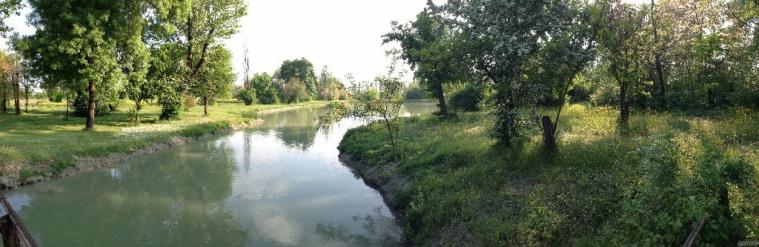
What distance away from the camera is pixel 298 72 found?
149 meters

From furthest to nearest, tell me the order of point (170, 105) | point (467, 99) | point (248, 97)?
point (248, 97) < point (467, 99) < point (170, 105)

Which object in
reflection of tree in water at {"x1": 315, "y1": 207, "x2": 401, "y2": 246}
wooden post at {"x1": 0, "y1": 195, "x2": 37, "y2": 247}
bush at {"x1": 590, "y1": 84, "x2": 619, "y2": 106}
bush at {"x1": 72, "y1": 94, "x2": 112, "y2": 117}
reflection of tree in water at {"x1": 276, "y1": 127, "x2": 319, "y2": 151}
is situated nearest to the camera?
wooden post at {"x1": 0, "y1": 195, "x2": 37, "y2": 247}

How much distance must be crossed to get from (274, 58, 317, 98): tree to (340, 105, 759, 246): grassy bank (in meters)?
128

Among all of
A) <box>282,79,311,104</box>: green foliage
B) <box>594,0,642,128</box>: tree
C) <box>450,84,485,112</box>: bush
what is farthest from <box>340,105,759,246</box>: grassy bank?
<box>282,79,311,104</box>: green foliage

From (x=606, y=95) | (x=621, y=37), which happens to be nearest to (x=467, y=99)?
(x=606, y=95)

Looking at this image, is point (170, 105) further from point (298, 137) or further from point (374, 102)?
point (374, 102)

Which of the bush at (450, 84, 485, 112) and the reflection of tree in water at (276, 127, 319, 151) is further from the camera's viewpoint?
the bush at (450, 84, 485, 112)

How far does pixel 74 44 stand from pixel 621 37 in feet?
Result: 117

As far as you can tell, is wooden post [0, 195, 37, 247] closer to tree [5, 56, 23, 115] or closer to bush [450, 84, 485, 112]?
bush [450, 84, 485, 112]

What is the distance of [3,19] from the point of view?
26234 millimetres

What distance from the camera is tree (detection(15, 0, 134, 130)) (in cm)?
3109

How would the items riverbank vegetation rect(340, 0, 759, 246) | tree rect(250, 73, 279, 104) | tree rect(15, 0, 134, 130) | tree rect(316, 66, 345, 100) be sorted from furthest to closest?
tree rect(316, 66, 345, 100) < tree rect(250, 73, 279, 104) < tree rect(15, 0, 134, 130) < riverbank vegetation rect(340, 0, 759, 246)

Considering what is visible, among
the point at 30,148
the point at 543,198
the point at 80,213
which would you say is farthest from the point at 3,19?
the point at 543,198

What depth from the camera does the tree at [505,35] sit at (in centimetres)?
1508
